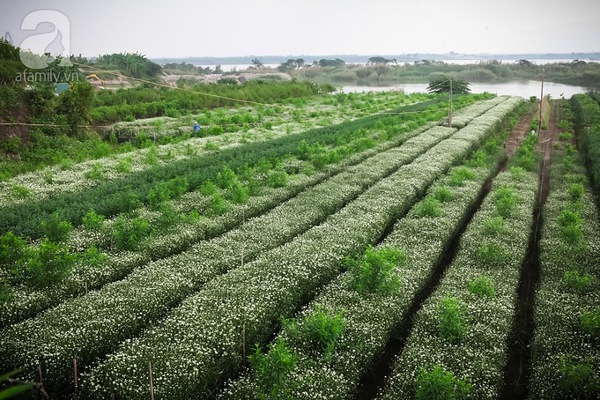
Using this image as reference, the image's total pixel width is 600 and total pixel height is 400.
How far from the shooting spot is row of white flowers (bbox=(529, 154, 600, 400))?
9773mm

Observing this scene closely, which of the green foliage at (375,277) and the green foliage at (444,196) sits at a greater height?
the green foliage at (444,196)

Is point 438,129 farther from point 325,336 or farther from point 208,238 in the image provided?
point 325,336

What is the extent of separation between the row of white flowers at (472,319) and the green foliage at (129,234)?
10.8 metres

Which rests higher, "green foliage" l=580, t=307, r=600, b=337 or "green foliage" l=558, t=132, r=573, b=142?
"green foliage" l=558, t=132, r=573, b=142

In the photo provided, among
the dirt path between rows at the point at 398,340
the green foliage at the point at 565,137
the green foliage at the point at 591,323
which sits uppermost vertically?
the green foliage at the point at 565,137

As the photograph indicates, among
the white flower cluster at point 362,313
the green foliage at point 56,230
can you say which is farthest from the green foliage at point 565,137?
the green foliage at point 56,230

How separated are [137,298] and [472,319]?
9939mm

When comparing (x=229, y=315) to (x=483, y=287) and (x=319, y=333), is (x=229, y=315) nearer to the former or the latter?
(x=319, y=333)

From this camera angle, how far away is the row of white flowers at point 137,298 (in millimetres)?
10555

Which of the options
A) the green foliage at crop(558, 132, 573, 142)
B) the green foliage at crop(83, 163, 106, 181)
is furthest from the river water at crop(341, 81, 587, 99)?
the green foliage at crop(83, 163, 106, 181)

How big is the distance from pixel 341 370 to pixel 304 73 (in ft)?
588

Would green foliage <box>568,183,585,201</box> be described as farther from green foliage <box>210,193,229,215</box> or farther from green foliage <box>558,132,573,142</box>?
green foliage <box>558,132,573,142</box>

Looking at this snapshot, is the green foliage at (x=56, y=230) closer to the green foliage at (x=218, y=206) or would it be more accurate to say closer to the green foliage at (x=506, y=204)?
the green foliage at (x=218, y=206)

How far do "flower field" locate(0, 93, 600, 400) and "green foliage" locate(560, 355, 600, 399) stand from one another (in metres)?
0.03
